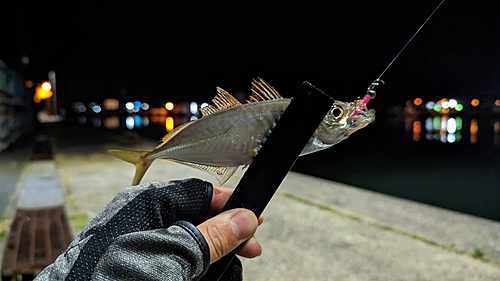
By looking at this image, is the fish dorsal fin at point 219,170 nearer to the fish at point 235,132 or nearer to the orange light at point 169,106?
the fish at point 235,132

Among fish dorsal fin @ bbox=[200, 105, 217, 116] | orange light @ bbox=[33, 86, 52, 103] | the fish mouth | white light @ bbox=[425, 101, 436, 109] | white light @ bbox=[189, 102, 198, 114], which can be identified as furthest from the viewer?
orange light @ bbox=[33, 86, 52, 103]

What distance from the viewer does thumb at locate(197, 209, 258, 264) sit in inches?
50.5

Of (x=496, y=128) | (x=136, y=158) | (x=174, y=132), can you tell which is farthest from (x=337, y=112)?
(x=496, y=128)

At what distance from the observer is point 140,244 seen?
1222mm

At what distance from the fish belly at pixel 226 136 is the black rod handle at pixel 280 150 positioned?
0.04 metres

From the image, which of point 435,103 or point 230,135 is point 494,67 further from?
point 230,135

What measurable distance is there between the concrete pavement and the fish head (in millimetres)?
2589

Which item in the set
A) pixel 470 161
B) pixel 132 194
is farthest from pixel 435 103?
pixel 470 161

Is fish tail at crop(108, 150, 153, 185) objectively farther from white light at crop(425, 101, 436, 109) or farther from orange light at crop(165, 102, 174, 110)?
white light at crop(425, 101, 436, 109)

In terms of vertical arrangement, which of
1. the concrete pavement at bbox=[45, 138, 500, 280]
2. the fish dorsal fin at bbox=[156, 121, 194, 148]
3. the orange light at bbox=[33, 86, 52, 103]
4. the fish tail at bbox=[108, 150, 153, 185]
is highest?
the orange light at bbox=[33, 86, 52, 103]

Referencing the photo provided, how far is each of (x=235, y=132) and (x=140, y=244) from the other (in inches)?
19.9

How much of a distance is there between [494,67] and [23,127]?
15.8m

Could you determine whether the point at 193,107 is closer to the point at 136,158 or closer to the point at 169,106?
the point at 169,106

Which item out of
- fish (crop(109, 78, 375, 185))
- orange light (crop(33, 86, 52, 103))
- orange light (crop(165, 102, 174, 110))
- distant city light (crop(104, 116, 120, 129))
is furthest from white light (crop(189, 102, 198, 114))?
distant city light (crop(104, 116, 120, 129))
